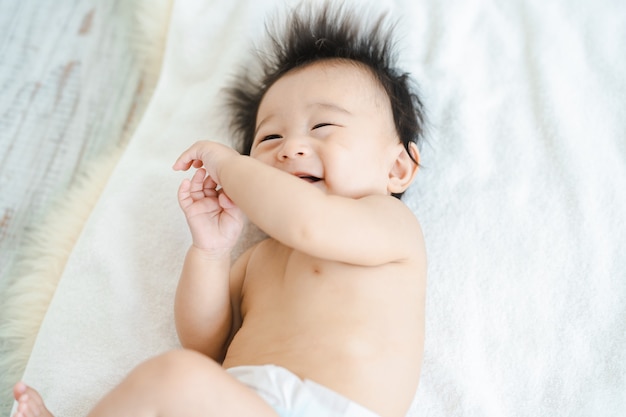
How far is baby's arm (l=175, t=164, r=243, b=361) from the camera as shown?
4.59ft

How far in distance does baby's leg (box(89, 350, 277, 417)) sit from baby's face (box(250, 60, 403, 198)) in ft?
1.58

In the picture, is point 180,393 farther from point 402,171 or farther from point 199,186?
point 402,171

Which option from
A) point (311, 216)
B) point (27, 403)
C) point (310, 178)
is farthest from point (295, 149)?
point (27, 403)

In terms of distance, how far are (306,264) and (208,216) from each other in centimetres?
25

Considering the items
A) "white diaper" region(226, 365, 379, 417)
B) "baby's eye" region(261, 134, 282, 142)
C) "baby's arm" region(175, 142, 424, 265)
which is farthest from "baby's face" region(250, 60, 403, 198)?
"white diaper" region(226, 365, 379, 417)

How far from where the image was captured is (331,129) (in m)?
1.39

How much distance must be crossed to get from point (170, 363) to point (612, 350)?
1.01 meters

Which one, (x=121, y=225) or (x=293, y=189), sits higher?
(x=293, y=189)

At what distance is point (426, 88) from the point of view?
5.72 feet

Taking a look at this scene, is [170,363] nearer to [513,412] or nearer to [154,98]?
[513,412]

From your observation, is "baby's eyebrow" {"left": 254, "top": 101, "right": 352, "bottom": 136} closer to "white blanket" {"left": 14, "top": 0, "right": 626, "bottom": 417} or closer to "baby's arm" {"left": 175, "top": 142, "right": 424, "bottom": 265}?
"baby's arm" {"left": 175, "top": 142, "right": 424, "bottom": 265}

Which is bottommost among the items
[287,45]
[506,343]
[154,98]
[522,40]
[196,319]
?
[196,319]

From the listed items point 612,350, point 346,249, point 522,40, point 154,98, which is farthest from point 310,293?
point 522,40

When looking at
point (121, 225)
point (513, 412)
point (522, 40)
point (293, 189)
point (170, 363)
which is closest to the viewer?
point (170, 363)
